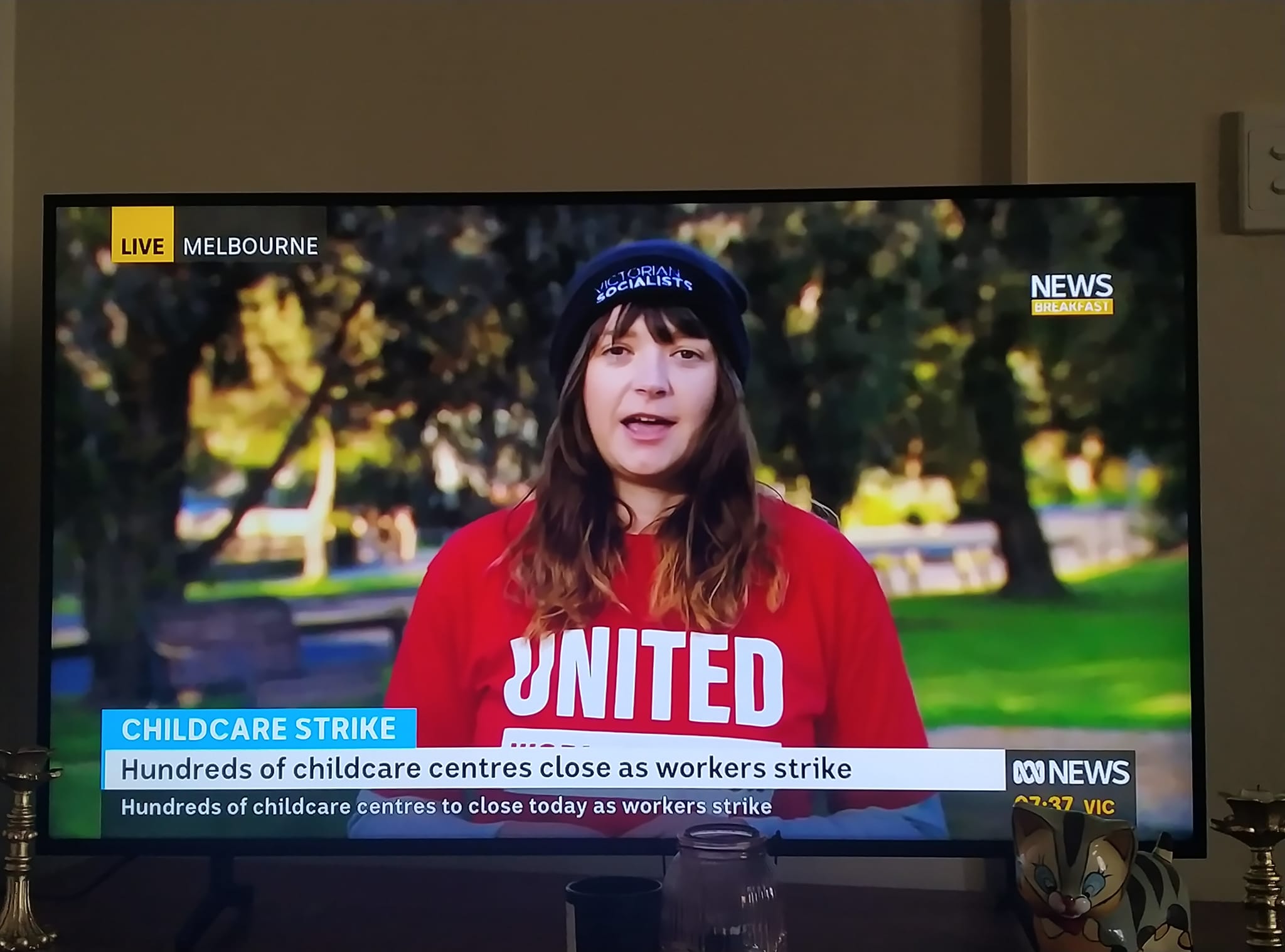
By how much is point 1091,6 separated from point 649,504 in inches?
39.4

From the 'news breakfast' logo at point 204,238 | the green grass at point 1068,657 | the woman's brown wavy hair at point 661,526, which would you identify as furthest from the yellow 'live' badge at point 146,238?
the green grass at point 1068,657

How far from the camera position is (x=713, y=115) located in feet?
5.77

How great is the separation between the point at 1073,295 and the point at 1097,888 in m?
0.71

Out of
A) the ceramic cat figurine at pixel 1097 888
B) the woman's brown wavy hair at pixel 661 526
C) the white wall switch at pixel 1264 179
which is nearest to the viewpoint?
the ceramic cat figurine at pixel 1097 888

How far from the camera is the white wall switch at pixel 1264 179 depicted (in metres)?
1.65

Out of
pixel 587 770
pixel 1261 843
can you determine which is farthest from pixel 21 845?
pixel 1261 843

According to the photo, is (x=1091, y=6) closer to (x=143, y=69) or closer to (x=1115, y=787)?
(x=1115, y=787)

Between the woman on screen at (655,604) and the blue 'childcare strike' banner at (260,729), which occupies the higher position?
the woman on screen at (655,604)

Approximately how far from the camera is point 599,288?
4.94ft

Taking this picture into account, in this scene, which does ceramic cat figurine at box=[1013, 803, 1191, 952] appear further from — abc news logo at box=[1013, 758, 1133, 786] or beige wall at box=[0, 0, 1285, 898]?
beige wall at box=[0, 0, 1285, 898]

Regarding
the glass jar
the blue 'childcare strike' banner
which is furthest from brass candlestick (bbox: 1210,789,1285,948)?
the blue 'childcare strike' banner

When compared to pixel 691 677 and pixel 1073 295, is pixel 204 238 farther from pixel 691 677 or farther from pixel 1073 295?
pixel 1073 295

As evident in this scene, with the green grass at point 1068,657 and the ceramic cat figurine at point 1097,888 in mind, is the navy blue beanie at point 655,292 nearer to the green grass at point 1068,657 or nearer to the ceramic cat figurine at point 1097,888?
the green grass at point 1068,657

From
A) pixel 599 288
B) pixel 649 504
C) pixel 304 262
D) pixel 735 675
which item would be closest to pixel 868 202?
pixel 599 288
